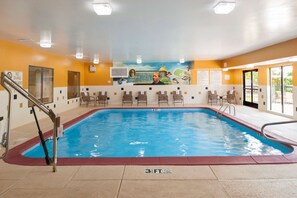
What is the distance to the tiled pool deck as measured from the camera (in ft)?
7.29

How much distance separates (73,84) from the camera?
1052 centimetres

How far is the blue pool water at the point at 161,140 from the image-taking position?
4.47m

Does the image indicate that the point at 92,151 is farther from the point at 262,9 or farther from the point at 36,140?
the point at 262,9

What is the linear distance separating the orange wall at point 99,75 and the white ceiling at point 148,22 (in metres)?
5.77

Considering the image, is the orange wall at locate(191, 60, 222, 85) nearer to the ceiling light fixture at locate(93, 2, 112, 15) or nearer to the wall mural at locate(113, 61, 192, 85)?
the wall mural at locate(113, 61, 192, 85)

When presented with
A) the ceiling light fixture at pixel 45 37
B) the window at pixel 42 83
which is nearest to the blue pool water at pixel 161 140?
the window at pixel 42 83

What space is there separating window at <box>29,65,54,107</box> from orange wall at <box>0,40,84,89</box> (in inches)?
8.5

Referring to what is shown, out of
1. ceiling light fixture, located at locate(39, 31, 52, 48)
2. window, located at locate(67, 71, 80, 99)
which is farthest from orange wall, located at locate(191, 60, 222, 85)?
ceiling light fixture, located at locate(39, 31, 52, 48)

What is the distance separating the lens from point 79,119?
729 centimetres

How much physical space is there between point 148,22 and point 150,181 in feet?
10.3

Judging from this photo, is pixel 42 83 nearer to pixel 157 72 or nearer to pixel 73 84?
pixel 73 84

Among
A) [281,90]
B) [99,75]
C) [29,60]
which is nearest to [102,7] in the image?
[29,60]

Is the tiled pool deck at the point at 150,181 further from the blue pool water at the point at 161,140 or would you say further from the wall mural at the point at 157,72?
the wall mural at the point at 157,72

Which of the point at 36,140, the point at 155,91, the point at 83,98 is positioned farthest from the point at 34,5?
the point at 155,91
